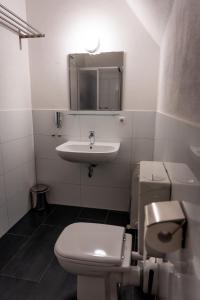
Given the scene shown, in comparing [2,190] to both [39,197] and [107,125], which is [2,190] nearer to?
[39,197]

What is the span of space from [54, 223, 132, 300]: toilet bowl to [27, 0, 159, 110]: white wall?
1.37 m

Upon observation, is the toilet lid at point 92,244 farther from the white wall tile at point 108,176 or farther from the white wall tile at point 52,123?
the white wall tile at point 52,123

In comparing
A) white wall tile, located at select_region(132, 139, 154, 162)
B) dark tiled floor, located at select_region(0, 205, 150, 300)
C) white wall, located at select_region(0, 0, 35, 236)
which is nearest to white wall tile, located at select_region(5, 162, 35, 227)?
white wall, located at select_region(0, 0, 35, 236)

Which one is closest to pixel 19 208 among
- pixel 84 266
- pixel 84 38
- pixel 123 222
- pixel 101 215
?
pixel 101 215

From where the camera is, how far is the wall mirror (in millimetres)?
2098

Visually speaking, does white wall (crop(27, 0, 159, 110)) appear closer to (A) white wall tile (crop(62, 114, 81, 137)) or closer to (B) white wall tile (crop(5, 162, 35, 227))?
(A) white wall tile (crop(62, 114, 81, 137))

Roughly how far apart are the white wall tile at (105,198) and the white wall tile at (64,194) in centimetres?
8

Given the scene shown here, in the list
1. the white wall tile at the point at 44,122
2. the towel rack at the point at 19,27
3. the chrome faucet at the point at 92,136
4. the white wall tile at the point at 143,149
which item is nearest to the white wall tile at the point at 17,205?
the white wall tile at the point at 44,122

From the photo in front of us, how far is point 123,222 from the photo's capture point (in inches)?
87.5

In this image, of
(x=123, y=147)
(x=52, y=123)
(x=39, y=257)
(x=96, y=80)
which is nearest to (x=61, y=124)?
(x=52, y=123)

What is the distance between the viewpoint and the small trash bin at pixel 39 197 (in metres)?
2.40

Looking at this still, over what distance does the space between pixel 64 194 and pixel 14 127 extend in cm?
102

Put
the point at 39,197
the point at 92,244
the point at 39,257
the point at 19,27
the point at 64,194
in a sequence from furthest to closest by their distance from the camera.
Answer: the point at 64,194, the point at 39,197, the point at 19,27, the point at 39,257, the point at 92,244

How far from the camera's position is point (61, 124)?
91.2 inches
